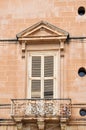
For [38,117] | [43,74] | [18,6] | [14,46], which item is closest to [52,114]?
[38,117]

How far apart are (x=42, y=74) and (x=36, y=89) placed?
2.05ft

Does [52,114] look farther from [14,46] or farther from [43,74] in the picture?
[14,46]

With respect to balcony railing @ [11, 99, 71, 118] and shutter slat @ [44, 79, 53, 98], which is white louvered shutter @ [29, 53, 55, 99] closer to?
shutter slat @ [44, 79, 53, 98]

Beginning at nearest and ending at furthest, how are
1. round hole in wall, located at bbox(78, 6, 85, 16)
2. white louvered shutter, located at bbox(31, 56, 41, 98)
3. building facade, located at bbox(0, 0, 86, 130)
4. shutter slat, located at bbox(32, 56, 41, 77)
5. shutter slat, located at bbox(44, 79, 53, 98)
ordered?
building facade, located at bbox(0, 0, 86, 130) < shutter slat, located at bbox(44, 79, 53, 98) < white louvered shutter, located at bbox(31, 56, 41, 98) < shutter slat, located at bbox(32, 56, 41, 77) < round hole in wall, located at bbox(78, 6, 85, 16)

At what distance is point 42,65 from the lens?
895 inches

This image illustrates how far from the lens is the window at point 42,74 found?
73.4ft

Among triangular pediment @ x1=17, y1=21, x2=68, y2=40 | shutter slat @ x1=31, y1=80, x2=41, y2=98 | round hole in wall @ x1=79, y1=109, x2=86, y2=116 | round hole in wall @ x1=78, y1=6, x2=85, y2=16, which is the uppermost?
round hole in wall @ x1=78, y1=6, x2=85, y2=16

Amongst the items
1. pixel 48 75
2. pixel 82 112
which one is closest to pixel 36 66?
pixel 48 75

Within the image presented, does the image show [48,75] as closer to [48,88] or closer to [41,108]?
[48,88]

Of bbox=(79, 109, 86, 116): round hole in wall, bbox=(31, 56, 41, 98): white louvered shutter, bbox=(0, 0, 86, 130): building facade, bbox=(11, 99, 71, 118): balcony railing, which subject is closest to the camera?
bbox=(11, 99, 71, 118): balcony railing

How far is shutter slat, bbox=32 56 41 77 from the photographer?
22.7m

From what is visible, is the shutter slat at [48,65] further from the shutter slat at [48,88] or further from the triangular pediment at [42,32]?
the triangular pediment at [42,32]

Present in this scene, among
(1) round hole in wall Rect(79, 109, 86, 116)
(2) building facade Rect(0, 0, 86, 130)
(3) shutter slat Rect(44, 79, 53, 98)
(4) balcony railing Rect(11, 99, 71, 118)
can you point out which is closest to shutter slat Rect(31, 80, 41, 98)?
(2) building facade Rect(0, 0, 86, 130)

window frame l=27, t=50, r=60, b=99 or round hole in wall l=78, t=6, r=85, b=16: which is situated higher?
round hole in wall l=78, t=6, r=85, b=16
